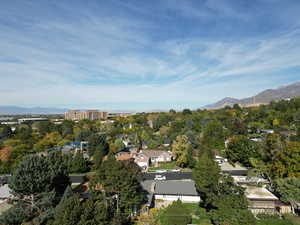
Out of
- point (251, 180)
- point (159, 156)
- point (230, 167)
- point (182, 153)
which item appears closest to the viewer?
point (251, 180)

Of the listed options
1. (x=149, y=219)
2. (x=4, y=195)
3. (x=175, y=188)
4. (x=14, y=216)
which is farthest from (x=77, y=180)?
(x=149, y=219)

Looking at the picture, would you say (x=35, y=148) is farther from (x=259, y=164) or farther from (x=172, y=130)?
(x=259, y=164)

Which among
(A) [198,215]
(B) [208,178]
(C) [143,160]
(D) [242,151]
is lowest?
(A) [198,215]

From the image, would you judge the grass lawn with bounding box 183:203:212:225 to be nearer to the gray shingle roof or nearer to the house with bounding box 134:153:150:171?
the gray shingle roof

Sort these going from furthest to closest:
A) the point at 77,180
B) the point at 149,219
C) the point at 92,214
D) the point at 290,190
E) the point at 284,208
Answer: the point at 77,180 < the point at 284,208 < the point at 290,190 < the point at 149,219 < the point at 92,214

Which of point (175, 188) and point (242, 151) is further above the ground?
point (242, 151)

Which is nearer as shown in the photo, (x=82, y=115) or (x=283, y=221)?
(x=283, y=221)

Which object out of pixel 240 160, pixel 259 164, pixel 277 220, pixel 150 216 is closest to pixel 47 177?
pixel 150 216

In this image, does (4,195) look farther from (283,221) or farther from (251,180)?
(251,180)
